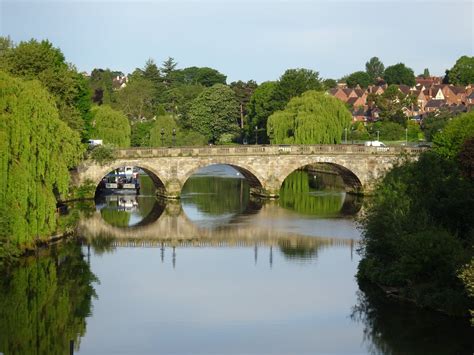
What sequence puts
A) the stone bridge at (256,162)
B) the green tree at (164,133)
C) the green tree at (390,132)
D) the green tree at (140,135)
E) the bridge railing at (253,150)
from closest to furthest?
1. the stone bridge at (256,162)
2. the bridge railing at (253,150)
3. the green tree at (164,133)
4. the green tree at (140,135)
5. the green tree at (390,132)

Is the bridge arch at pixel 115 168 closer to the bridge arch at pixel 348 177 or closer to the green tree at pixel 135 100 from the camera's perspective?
the bridge arch at pixel 348 177

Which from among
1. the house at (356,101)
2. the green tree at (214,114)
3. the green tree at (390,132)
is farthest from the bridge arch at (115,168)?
the house at (356,101)

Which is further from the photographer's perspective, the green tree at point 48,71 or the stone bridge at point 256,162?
the stone bridge at point 256,162

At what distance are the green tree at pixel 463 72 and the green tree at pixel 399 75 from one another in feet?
43.2

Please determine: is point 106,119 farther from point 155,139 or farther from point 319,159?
point 319,159

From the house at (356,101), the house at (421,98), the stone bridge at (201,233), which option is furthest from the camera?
the house at (356,101)

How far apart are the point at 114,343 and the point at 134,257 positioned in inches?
617

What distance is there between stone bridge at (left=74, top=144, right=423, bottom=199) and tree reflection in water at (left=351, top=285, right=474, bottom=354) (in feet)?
102

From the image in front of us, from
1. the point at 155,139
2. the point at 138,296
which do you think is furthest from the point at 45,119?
the point at 155,139

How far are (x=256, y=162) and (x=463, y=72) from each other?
365 ft

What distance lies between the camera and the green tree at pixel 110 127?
278ft

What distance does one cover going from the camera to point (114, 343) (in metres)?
33.6

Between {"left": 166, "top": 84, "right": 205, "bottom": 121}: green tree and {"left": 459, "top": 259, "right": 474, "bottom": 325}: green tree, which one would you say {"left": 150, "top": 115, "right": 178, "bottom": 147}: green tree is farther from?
{"left": 459, "top": 259, "right": 474, "bottom": 325}: green tree

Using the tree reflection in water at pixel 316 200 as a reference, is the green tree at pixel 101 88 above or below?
above
